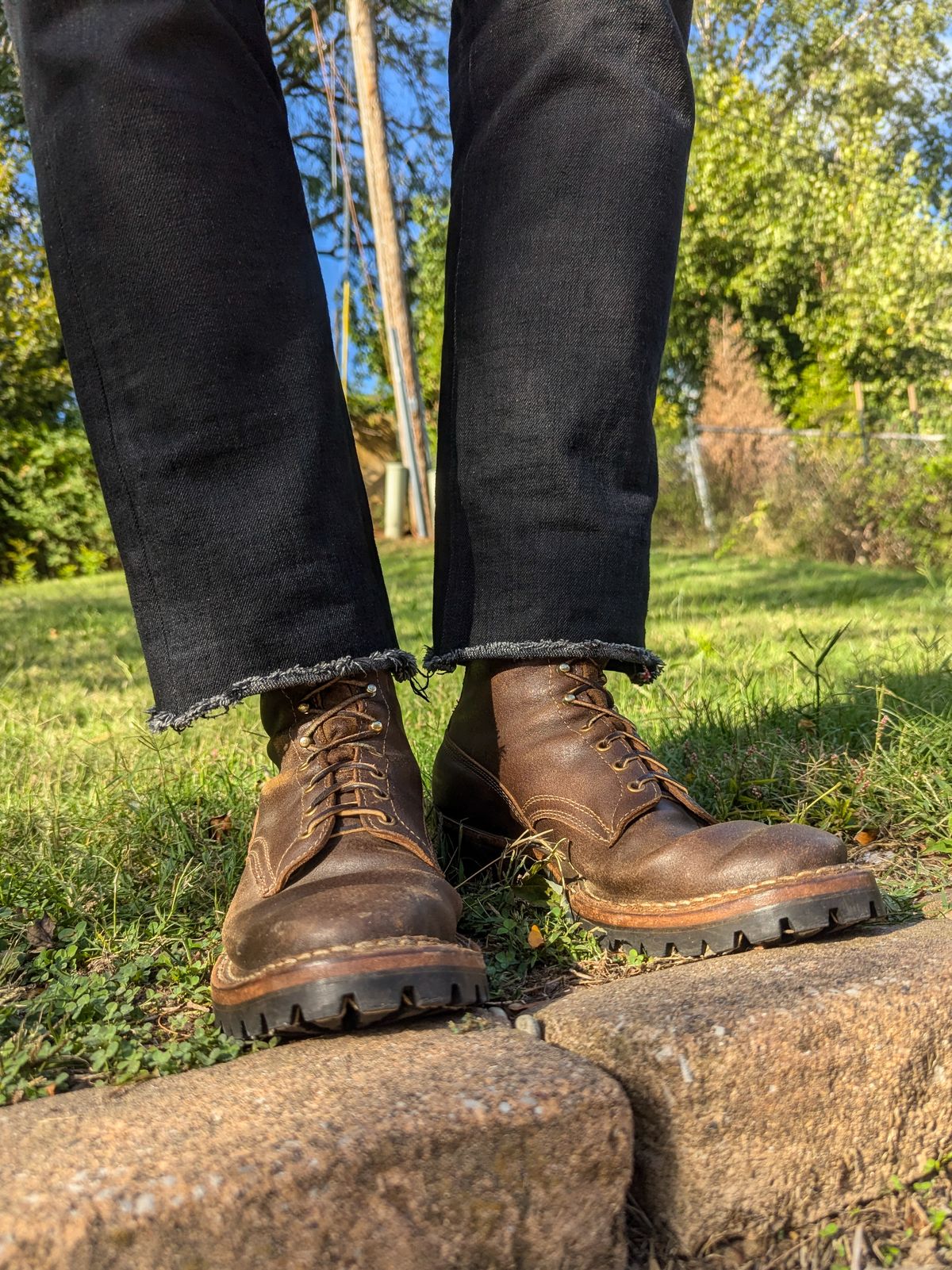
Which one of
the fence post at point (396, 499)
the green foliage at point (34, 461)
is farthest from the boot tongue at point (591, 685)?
the green foliage at point (34, 461)

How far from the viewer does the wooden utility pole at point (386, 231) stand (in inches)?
411

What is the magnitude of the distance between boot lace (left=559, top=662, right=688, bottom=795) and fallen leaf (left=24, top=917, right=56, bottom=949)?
26.9 inches

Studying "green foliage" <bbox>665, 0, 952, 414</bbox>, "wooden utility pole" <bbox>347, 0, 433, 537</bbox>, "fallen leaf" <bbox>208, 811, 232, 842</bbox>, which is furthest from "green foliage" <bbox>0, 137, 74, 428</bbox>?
"fallen leaf" <bbox>208, 811, 232, 842</bbox>

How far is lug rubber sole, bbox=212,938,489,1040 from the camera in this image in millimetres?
941

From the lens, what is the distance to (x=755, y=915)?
1124mm

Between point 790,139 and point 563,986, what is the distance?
19975mm

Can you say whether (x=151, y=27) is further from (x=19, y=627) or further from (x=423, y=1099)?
(x=19, y=627)

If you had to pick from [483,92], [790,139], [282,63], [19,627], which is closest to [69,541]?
[19,627]

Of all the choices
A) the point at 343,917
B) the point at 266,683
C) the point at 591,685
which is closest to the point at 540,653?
the point at 591,685

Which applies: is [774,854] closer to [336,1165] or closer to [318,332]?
[336,1165]

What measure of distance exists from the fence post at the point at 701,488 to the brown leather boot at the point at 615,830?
927cm

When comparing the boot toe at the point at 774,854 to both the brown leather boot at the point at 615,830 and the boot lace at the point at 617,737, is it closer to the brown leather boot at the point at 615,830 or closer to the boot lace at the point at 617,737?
the brown leather boot at the point at 615,830

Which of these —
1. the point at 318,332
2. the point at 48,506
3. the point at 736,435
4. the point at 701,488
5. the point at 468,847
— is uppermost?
the point at 318,332

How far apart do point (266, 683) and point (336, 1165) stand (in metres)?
0.52
